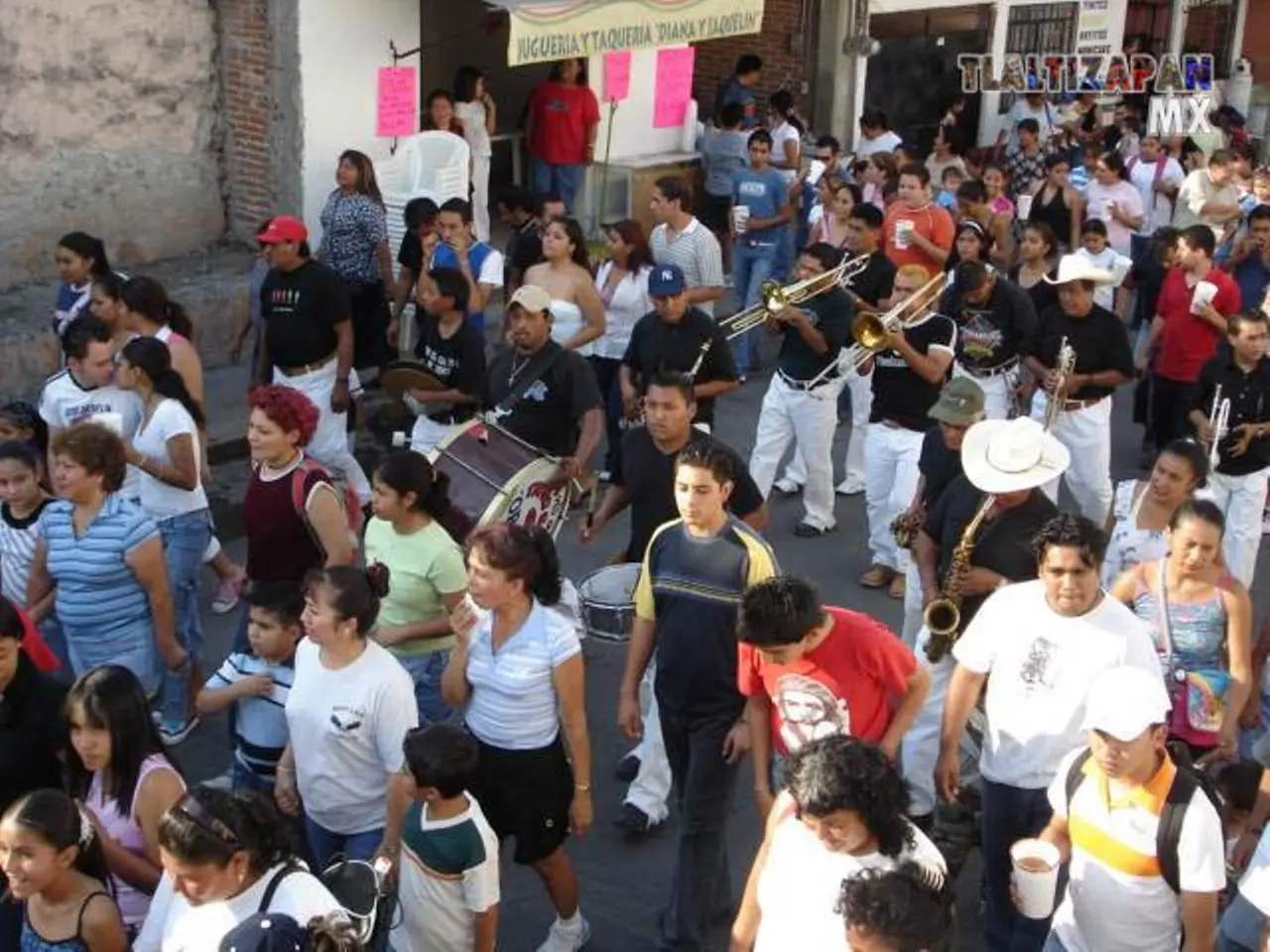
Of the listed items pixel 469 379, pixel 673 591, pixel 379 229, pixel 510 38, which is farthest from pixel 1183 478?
pixel 510 38

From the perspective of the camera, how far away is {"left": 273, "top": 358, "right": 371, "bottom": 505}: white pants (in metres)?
8.41

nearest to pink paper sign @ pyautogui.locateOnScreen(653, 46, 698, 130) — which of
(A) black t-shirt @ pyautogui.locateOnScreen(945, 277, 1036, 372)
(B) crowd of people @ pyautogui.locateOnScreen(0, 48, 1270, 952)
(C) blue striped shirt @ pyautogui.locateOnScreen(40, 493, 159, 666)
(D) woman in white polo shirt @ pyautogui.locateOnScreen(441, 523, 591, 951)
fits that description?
(B) crowd of people @ pyautogui.locateOnScreen(0, 48, 1270, 952)

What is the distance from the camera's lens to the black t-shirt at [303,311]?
823 centimetres

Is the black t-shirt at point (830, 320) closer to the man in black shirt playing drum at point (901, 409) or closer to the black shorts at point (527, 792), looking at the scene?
the man in black shirt playing drum at point (901, 409)

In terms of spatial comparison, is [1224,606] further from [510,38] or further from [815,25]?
[815,25]

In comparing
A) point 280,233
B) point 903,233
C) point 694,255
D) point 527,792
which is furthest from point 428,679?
point 903,233

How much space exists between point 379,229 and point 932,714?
18.3 ft

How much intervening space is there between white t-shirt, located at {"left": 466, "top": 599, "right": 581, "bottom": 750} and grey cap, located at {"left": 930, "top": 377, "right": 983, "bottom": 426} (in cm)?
209

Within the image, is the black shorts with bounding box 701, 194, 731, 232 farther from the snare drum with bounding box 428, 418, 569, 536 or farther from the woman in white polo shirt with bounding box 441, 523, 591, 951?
the woman in white polo shirt with bounding box 441, 523, 591, 951

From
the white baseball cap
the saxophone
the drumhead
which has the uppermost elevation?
the white baseball cap

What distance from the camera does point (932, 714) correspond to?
5.79 meters

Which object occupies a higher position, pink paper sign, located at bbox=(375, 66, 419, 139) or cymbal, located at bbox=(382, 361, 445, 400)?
pink paper sign, located at bbox=(375, 66, 419, 139)

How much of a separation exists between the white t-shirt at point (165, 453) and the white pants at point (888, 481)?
3329 mm

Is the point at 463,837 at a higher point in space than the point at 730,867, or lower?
higher
